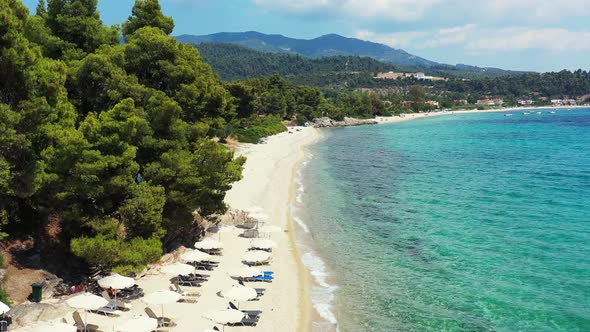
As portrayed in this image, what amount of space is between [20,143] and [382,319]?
1560 cm

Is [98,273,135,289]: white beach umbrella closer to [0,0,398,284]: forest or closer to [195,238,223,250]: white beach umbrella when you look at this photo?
[0,0,398,284]: forest

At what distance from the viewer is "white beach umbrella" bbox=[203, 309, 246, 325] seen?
1709 centimetres

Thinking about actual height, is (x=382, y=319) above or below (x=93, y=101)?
below

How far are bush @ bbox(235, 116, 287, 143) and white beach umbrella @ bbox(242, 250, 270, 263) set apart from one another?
5215 cm

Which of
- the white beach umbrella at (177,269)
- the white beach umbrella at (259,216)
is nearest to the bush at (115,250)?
the white beach umbrella at (177,269)

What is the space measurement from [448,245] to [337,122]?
111221mm

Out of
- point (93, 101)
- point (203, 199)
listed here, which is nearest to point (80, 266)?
point (203, 199)

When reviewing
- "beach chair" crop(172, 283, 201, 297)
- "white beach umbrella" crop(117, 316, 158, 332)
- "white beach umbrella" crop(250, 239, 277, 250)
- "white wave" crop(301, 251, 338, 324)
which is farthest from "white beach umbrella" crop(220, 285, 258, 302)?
"white beach umbrella" crop(250, 239, 277, 250)

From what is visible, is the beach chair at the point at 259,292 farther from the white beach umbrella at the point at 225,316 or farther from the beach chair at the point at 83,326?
the beach chair at the point at 83,326

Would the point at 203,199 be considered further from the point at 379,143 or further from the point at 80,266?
the point at 379,143

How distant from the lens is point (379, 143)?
87.6 meters

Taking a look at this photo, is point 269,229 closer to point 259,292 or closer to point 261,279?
point 261,279

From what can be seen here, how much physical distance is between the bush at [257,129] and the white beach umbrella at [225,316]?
59.5 metres

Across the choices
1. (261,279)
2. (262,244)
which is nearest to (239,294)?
(261,279)
